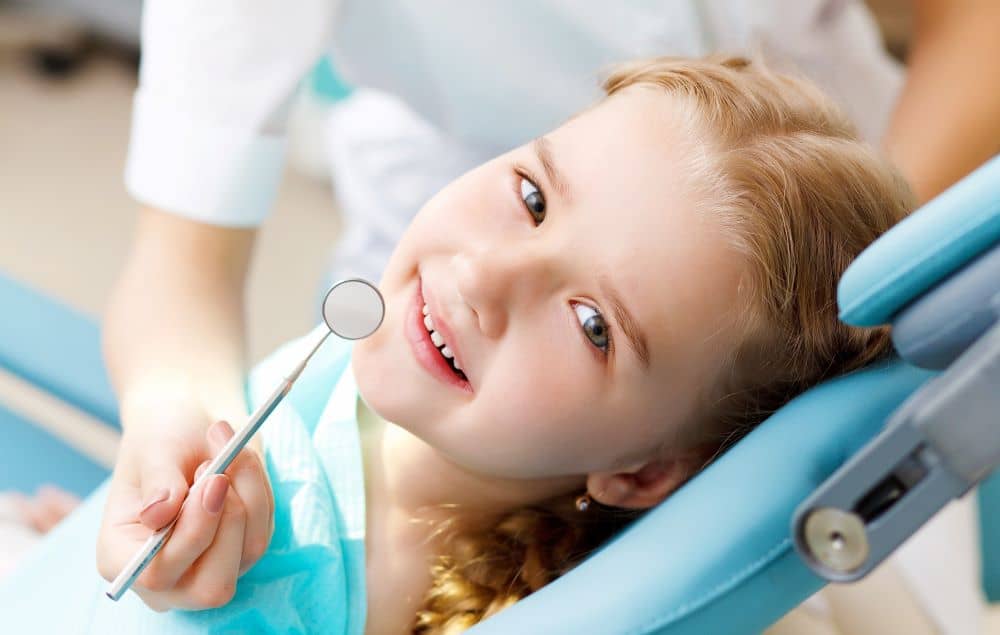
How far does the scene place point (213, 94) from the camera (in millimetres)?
1040

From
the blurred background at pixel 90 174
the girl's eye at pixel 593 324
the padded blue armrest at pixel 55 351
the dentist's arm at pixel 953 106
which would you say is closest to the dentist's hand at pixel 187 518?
the girl's eye at pixel 593 324

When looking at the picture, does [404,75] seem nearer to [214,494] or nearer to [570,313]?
[570,313]

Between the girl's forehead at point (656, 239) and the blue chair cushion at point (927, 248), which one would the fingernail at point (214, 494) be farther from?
the blue chair cushion at point (927, 248)

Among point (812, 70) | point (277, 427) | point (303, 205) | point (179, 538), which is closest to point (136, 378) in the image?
point (277, 427)

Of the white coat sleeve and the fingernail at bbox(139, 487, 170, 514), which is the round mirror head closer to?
the fingernail at bbox(139, 487, 170, 514)

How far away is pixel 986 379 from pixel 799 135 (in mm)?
357

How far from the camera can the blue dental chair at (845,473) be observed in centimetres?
53

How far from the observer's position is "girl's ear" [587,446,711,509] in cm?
86

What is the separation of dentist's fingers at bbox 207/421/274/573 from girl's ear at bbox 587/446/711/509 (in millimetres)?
256

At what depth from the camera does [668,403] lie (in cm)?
80

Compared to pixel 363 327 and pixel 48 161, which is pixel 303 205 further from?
pixel 363 327

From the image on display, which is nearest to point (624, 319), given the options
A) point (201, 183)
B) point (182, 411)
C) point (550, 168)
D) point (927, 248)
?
point (550, 168)

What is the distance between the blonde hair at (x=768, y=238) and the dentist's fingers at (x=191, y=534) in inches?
9.1

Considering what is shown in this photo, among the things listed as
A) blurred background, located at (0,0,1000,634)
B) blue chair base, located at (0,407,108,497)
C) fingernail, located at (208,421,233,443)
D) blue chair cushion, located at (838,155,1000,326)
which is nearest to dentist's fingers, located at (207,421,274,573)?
fingernail, located at (208,421,233,443)
